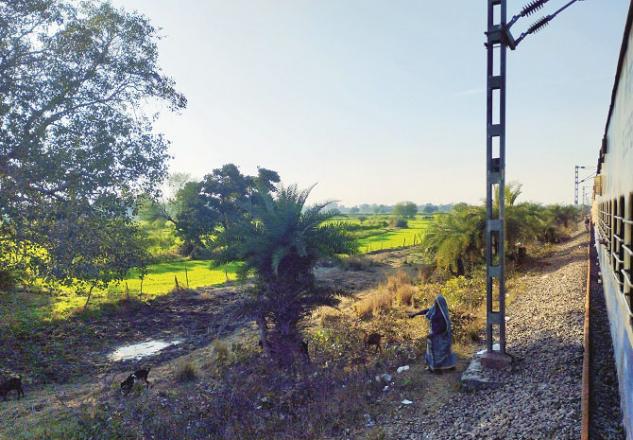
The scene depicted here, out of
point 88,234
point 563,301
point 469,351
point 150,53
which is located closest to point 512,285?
point 563,301

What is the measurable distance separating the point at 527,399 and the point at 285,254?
15.3 ft

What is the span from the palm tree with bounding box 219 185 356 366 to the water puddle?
16.6 ft

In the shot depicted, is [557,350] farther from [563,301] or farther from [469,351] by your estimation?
[563,301]

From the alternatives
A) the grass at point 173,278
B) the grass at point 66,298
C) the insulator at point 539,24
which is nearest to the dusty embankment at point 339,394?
the grass at point 66,298

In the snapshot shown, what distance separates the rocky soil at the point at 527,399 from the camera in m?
4.49

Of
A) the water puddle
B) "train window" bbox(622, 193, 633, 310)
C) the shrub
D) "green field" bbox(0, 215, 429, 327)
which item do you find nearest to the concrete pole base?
"train window" bbox(622, 193, 633, 310)

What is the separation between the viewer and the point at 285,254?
828 cm

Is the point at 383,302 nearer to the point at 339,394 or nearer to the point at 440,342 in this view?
the point at 440,342

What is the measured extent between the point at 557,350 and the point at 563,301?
3.71 metres

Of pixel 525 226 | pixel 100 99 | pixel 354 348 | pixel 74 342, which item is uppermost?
pixel 100 99

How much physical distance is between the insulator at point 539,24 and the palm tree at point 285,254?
4.49 m

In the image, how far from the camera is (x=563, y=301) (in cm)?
967

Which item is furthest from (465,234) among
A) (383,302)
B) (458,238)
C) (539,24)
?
(539,24)

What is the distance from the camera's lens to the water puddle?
1170 cm
